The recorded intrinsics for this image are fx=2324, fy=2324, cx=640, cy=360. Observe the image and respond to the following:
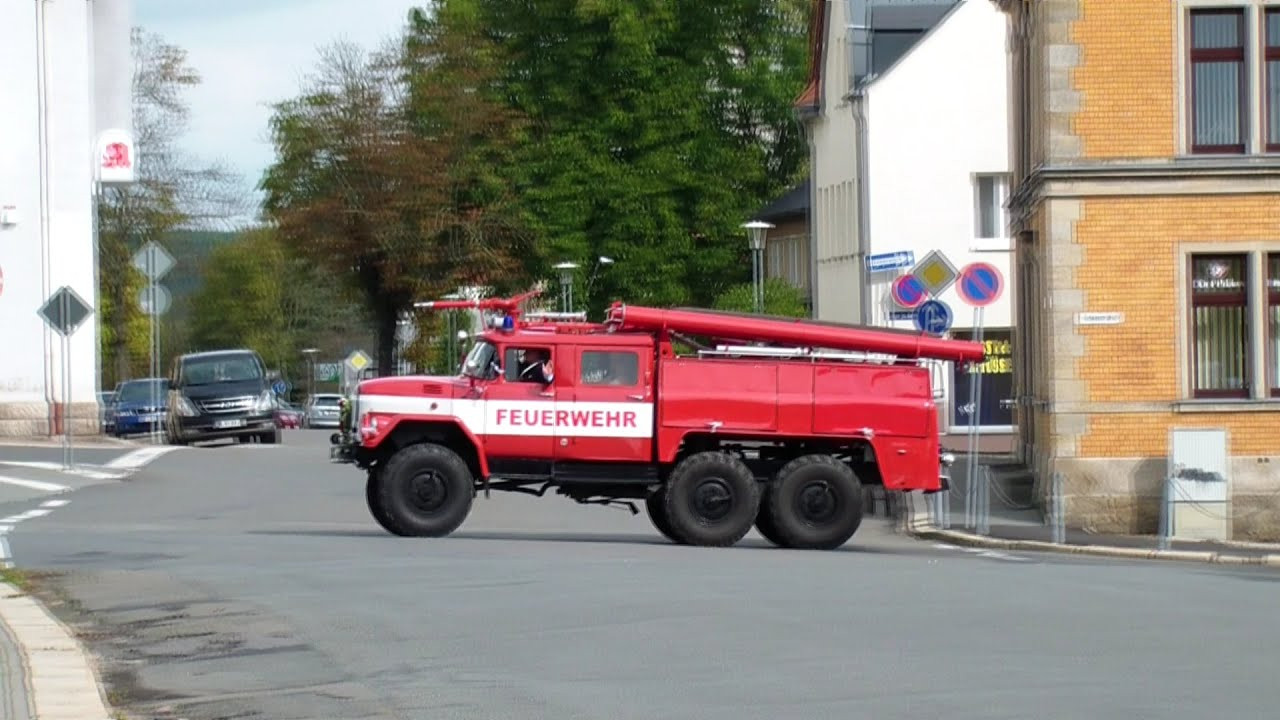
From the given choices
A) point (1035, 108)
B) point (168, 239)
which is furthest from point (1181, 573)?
point (168, 239)

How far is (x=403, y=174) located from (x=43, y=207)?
19.7 meters

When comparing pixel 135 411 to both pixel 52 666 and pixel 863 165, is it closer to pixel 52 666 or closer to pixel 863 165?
pixel 863 165

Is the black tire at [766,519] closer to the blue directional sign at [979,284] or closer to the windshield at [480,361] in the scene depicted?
the windshield at [480,361]

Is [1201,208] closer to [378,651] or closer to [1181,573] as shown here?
[1181,573]

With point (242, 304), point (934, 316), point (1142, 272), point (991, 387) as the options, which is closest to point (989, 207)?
point (991, 387)

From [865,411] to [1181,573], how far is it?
4266 mm

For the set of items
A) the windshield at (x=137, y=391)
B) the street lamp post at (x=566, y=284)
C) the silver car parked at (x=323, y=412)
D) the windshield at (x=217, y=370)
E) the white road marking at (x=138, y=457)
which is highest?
the street lamp post at (x=566, y=284)

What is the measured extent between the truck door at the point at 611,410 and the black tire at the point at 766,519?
1.18 meters

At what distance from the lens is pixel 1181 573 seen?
63.8ft

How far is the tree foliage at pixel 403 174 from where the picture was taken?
6531cm

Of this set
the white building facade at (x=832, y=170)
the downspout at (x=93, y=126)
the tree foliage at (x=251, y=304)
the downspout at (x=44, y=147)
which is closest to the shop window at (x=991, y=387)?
the white building facade at (x=832, y=170)

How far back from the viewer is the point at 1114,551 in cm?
2514

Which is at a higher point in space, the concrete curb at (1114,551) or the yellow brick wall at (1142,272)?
the yellow brick wall at (1142,272)

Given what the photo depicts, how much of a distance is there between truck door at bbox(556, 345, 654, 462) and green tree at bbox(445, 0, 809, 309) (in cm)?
3948
